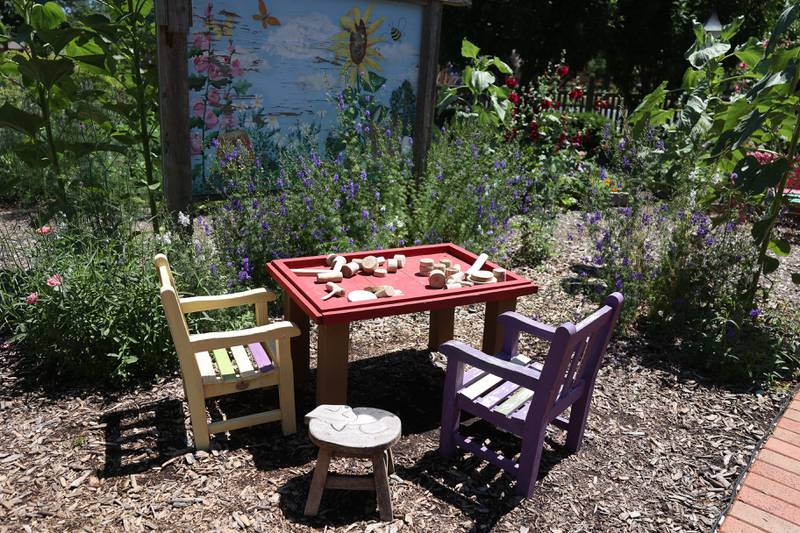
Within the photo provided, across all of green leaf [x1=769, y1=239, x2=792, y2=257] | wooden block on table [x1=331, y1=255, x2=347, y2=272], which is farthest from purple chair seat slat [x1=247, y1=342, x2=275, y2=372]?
green leaf [x1=769, y1=239, x2=792, y2=257]

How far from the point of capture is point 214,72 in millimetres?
4531

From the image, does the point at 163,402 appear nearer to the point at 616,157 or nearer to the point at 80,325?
A: the point at 80,325

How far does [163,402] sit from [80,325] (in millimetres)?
607

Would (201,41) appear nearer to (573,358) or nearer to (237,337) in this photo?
(237,337)

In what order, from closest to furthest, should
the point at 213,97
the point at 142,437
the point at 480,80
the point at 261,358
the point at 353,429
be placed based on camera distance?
the point at 353,429
the point at 142,437
the point at 261,358
the point at 213,97
the point at 480,80

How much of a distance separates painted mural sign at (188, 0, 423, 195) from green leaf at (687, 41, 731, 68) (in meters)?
2.43

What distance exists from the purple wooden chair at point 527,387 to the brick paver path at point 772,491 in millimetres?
768

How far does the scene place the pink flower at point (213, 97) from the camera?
4559mm

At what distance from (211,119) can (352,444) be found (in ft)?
9.72

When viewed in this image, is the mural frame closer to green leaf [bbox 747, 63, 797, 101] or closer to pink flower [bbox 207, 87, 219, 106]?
pink flower [bbox 207, 87, 219, 106]

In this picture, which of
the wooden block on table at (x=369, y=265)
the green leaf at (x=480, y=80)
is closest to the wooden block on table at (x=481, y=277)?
the wooden block on table at (x=369, y=265)

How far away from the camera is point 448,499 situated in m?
2.86

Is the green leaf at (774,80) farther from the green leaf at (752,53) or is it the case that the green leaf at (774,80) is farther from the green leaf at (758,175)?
the green leaf at (752,53)

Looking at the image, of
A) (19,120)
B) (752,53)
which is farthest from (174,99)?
(752,53)
